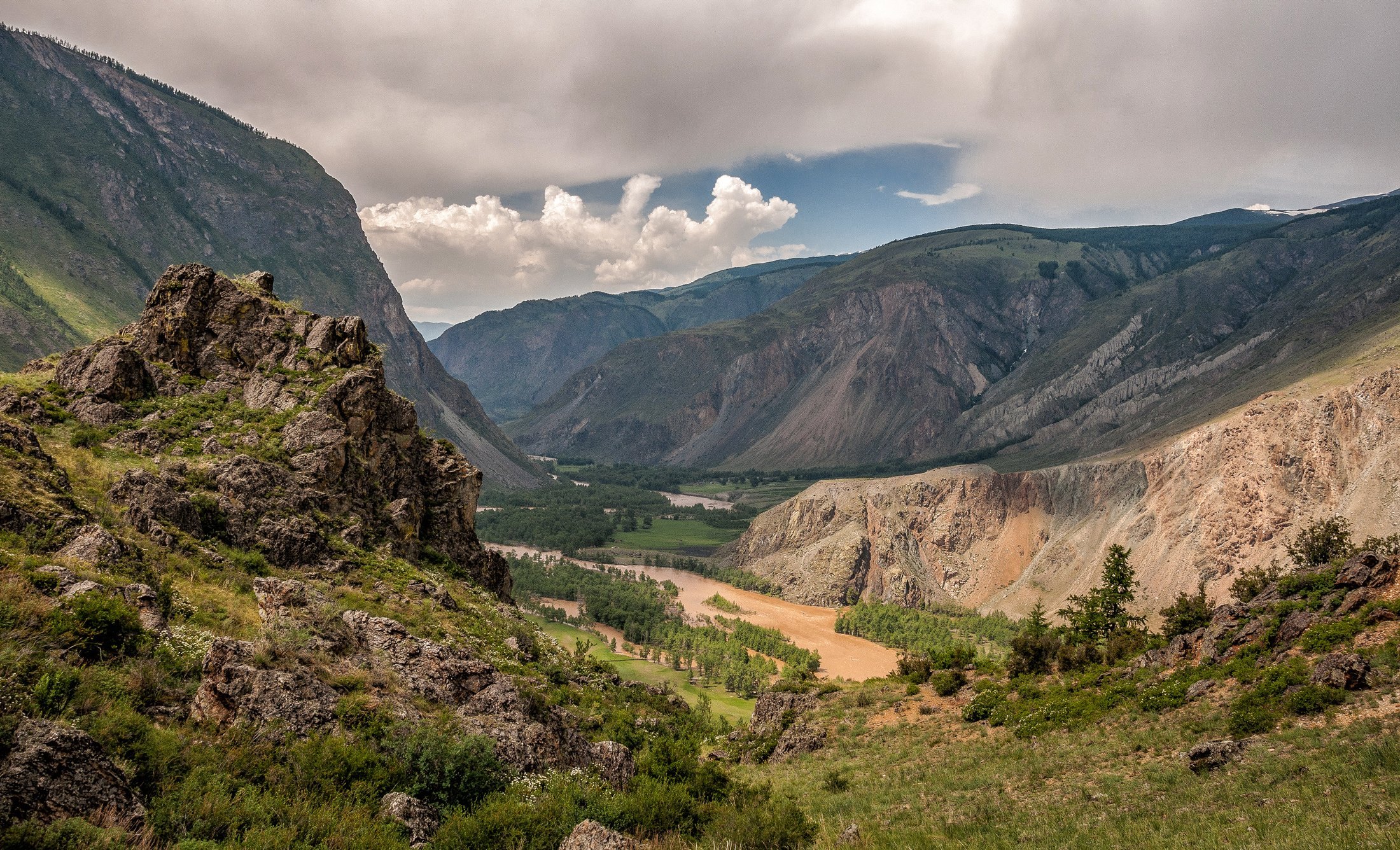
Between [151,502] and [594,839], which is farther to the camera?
[151,502]

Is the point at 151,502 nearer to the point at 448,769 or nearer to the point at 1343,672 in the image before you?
the point at 448,769

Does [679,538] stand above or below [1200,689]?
below

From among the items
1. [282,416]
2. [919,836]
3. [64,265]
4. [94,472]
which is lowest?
[919,836]

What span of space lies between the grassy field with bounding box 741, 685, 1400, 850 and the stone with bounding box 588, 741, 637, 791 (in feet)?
15.7

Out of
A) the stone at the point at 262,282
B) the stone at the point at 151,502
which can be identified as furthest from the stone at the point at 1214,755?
the stone at the point at 262,282

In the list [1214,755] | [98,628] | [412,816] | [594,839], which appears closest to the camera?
[594,839]

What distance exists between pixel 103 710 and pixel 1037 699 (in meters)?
28.1

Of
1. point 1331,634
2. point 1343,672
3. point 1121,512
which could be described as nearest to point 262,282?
point 1343,672

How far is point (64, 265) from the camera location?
147 metres

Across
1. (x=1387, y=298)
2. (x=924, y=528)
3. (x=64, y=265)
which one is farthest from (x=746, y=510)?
(x=64, y=265)

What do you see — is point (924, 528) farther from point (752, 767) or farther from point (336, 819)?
point (336, 819)

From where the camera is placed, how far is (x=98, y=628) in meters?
11.5

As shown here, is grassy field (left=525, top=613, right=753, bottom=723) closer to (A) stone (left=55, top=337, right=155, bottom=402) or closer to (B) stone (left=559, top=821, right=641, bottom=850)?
(A) stone (left=55, top=337, right=155, bottom=402)

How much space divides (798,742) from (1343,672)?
19449 millimetres
